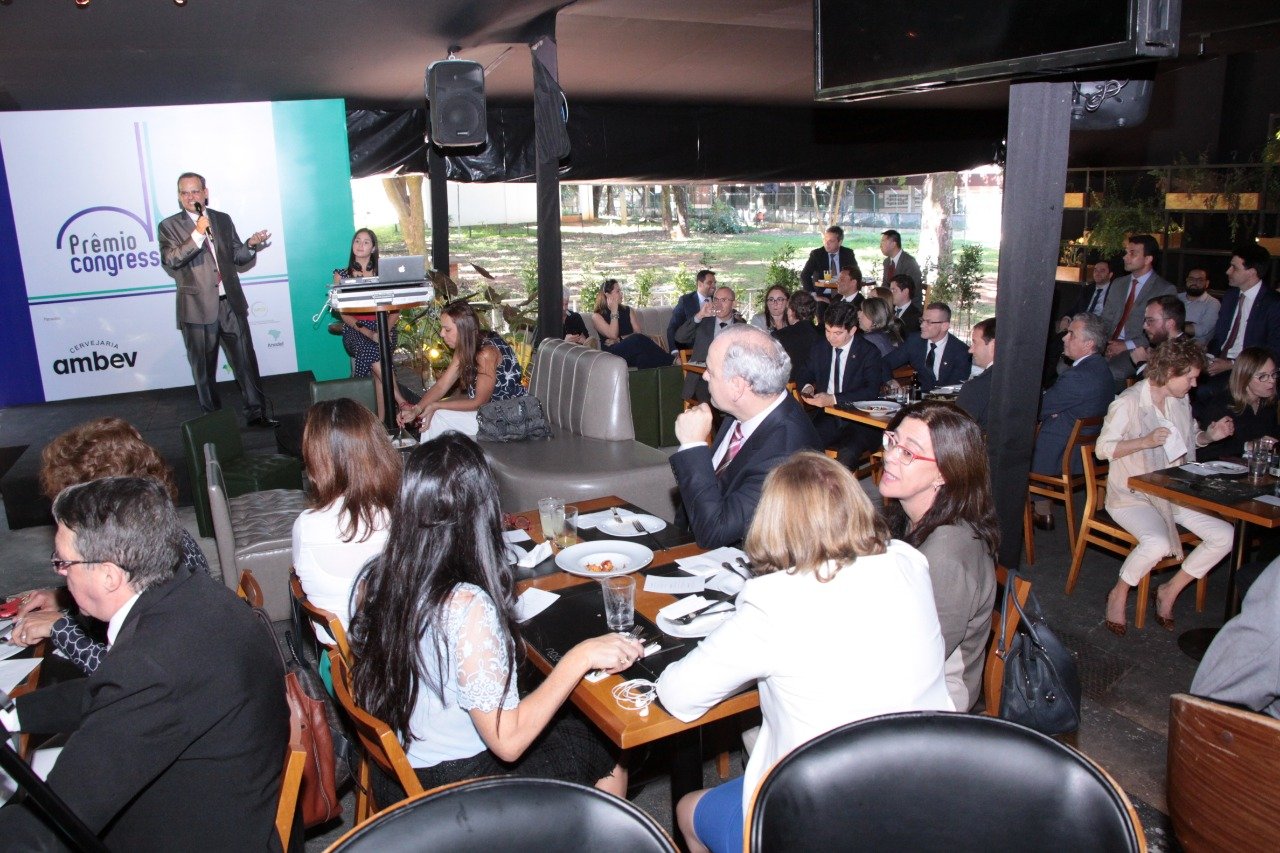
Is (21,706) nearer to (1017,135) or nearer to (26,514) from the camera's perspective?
(1017,135)

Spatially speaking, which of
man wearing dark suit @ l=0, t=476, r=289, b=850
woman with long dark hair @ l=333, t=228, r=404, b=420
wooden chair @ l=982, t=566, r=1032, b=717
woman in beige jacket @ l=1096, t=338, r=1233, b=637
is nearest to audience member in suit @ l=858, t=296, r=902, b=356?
woman in beige jacket @ l=1096, t=338, r=1233, b=637

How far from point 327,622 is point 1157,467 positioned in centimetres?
391

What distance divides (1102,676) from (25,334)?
343 inches

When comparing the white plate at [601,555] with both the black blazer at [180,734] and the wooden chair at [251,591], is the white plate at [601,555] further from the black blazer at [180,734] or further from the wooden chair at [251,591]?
the black blazer at [180,734]

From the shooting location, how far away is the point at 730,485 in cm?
332

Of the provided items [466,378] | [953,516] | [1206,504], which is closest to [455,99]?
[466,378]

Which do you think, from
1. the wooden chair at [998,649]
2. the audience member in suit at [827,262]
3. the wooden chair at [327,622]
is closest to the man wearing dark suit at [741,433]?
the wooden chair at [998,649]

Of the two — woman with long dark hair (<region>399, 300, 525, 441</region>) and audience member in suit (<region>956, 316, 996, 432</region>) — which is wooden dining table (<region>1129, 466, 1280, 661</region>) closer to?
audience member in suit (<region>956, 316, 996, 432</region>)

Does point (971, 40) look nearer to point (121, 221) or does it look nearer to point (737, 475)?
point (737, 475)

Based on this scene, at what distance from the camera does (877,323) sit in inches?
282

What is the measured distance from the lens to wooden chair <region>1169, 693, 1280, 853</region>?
1.60m

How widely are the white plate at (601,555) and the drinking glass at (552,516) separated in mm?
93

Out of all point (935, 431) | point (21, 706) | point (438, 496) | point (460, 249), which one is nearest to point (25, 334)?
point (460, 249)

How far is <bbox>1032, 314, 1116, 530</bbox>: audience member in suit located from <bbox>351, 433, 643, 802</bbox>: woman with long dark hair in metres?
3.79
